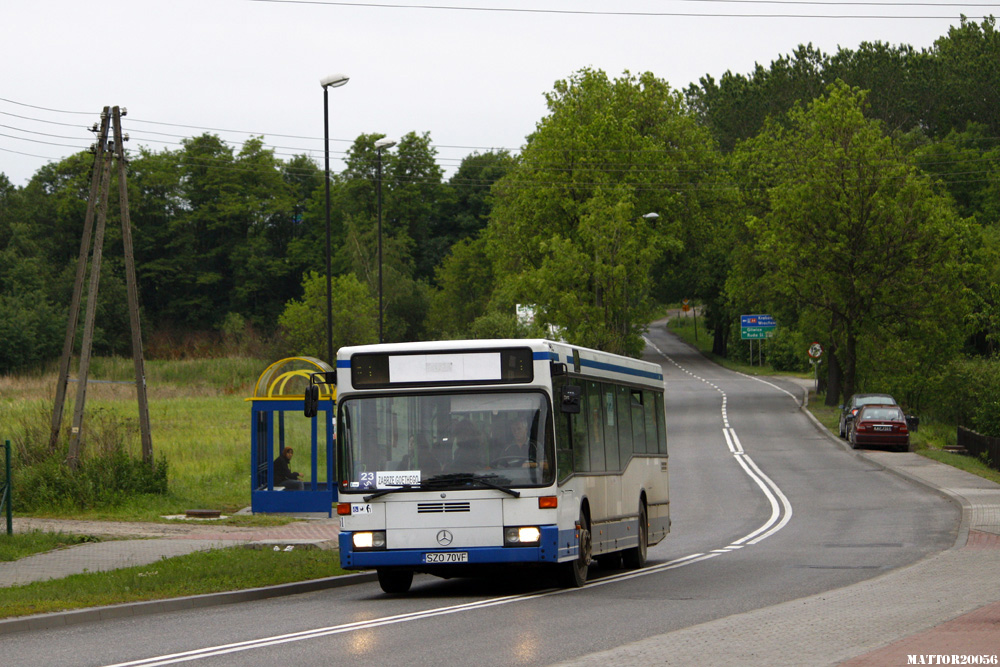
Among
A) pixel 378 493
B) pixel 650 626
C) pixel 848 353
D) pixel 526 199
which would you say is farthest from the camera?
pixel 526 199

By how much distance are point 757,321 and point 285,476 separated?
6542 centimetres

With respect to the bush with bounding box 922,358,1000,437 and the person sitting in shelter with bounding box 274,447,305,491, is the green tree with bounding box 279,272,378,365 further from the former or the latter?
the person sitting in shelter with bounding box 274,447,305,491

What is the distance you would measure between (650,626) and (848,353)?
47844 mm

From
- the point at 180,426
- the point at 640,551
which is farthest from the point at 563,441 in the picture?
the point at 180,426

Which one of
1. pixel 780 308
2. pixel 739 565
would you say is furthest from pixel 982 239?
pixel 739 565

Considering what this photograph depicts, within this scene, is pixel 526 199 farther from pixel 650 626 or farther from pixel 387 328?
pixel 650 626

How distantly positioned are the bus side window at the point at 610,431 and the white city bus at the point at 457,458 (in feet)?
5.69

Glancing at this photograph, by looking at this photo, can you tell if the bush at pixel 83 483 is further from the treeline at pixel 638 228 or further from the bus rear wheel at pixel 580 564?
the treeline at pixel 638 228

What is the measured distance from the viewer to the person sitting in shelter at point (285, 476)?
81.1ft

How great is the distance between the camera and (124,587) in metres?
14.2

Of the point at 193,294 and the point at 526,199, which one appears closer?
the point at 526,199

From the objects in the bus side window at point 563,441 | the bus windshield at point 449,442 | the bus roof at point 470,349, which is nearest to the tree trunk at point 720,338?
the bus roof at point 470,349

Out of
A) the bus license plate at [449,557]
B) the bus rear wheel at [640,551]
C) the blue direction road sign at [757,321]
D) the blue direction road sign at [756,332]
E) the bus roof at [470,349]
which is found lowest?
the bus rear wheel at [640,551]

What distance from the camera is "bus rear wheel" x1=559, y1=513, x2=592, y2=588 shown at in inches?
569
